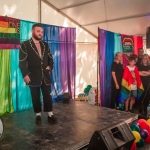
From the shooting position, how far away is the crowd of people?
14.3 feet

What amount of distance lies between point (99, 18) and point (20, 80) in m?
2.85

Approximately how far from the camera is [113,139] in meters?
2.05

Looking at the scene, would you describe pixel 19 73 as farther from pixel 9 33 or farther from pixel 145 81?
pixel 145 81

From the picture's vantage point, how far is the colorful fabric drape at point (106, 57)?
4312 mm

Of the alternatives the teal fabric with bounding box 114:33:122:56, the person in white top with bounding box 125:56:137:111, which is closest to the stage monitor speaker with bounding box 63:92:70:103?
the person in white top with bounding box 125:56:137:111

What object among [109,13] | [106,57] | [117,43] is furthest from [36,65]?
[109,13]

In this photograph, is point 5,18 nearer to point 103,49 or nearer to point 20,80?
point 20,80

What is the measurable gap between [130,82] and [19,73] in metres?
2.37

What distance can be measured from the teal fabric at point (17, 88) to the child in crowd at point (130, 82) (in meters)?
2.11

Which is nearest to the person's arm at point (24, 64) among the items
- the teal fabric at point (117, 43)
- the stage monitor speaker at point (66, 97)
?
the stage monitor speaker at point (66, 97)

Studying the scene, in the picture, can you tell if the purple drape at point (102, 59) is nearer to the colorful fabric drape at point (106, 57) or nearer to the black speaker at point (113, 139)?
the colorful fabric drape at point (106, 57)

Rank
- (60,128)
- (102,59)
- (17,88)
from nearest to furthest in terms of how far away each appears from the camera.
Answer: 1. (60,128)
2. (17,88)
3. (102,59)

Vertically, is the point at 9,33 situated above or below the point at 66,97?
above

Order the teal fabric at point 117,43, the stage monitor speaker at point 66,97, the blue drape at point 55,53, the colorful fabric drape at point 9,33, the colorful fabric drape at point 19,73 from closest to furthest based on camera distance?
1. the colorful fabric drape at point 9,33
2. the colorful fabric drape at point 19,73
3. the blue drape at point 55,53
4. the stage monitor speaker at point 66,97
5. the teal fabric at point 117,43
